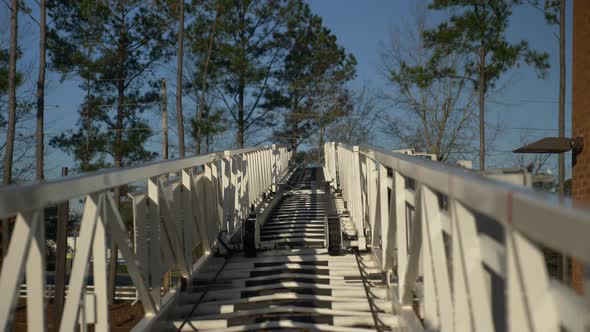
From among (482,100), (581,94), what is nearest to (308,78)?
(482,100)

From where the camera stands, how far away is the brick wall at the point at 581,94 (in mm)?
11953

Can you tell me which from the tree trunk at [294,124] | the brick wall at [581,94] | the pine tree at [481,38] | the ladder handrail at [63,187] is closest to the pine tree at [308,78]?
the tree trunk at [294,124]

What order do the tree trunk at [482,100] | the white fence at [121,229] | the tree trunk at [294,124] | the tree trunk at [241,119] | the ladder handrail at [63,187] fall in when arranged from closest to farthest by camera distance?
the ladder handrail at [63,187]
the white fence at [121,229]
the tree trunk at [482,100]
the tree trunk at [241,119]
the tree trunk at [294,124]

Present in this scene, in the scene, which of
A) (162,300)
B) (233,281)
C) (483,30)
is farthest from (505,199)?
(483,30)

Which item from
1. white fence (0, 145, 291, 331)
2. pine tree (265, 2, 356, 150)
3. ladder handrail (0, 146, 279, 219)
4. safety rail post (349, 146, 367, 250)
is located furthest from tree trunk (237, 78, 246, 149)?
ladder handrail (0, 146, 279, 219)

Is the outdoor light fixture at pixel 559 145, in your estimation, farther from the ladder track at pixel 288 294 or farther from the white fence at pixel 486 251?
the white fence at pixel 486 251

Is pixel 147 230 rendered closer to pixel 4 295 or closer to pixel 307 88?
pixel 4 295

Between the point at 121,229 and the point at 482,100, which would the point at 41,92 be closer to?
the point at 482,100

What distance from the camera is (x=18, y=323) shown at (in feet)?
60.5

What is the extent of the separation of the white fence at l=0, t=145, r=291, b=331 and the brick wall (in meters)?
6.76

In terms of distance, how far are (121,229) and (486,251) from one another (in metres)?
2.09

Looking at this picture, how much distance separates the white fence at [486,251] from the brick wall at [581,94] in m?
8.58

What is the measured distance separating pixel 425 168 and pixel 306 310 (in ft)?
6.92

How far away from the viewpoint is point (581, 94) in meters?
12.2
